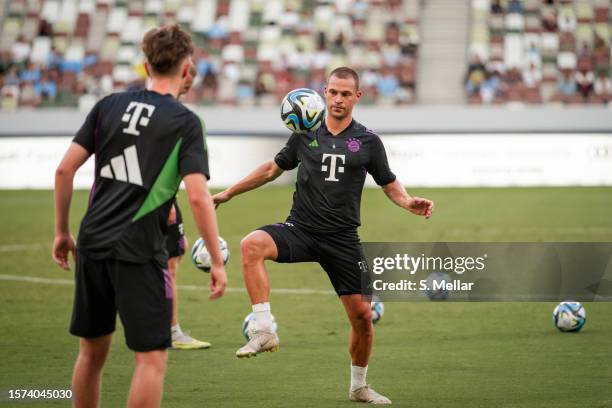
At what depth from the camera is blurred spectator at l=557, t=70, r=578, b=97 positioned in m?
36.6

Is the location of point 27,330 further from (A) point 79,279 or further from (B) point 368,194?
(B) point 368,194

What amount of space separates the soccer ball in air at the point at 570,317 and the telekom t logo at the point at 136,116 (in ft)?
21.5

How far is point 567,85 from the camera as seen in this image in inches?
1452

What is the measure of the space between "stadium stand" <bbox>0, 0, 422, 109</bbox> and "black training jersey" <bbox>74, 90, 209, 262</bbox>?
31.5m

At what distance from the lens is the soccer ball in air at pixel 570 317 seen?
37.3 ft

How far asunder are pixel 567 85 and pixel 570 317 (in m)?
26.6

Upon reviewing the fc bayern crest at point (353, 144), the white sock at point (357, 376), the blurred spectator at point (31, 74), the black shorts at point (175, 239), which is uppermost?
the blurred spectator at point (31, 74)

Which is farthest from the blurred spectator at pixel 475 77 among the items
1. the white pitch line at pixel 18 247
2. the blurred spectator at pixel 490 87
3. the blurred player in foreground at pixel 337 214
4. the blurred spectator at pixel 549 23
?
the blurred player in foreground at pixel 337 214

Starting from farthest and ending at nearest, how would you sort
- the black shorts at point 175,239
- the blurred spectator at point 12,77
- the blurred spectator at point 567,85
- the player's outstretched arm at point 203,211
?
the blurred spectator at point 12,77 < the blurred spectator at point 567,85 < the black shorts at point 175,239 < the player's outstretched arm at point 203,211

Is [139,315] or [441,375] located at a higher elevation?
[139,315]

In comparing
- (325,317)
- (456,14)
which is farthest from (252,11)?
(325,317)

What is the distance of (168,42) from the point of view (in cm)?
593

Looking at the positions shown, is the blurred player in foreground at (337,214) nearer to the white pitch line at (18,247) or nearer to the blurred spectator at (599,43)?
the white pitch line at (18,247)

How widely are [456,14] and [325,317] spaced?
30.0 metres
